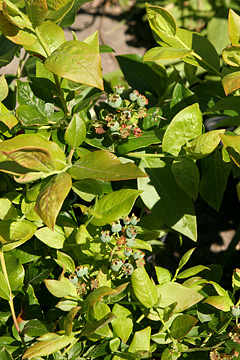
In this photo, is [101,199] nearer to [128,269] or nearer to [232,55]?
[128,269]

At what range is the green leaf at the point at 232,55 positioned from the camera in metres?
0.59

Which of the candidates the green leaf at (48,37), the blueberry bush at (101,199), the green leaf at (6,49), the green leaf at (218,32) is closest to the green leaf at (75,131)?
the blueberry bush at (101,199)

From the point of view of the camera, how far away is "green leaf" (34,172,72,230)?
17.3 inches

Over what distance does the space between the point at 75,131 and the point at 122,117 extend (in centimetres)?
7

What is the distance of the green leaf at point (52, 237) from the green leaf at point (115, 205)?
0.06 m

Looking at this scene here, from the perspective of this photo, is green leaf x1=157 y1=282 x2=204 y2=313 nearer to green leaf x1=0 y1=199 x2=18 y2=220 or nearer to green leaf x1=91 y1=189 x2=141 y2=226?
green leaf x1=91 y1=189 x2=141 y2=226

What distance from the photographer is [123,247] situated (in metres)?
0.56

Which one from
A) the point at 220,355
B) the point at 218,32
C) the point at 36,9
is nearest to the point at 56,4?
the point at 36,9

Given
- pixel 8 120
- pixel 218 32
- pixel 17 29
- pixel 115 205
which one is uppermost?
pixel 17 29

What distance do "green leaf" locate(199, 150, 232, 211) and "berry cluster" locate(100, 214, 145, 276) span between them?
6.7 inches

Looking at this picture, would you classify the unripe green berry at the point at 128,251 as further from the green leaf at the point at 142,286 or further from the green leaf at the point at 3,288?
the green leaf at the point at 3,288

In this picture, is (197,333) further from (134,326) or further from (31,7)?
(31,7)

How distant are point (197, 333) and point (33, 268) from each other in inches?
10.8

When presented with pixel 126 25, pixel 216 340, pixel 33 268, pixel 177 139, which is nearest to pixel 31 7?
pixel 177 139
